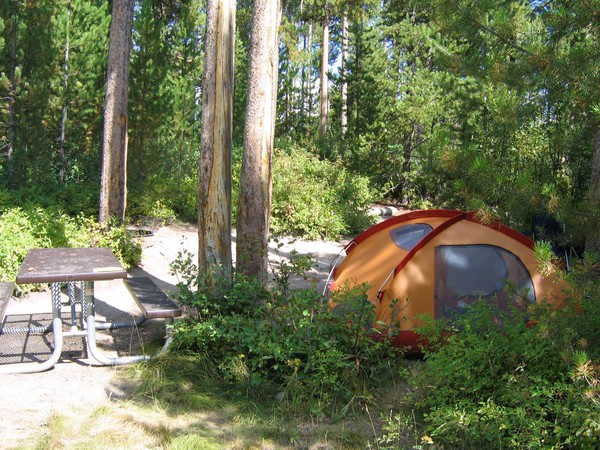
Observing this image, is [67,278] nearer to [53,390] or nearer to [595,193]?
[53,390]

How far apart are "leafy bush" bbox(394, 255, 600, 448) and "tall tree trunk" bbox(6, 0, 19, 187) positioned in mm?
11712

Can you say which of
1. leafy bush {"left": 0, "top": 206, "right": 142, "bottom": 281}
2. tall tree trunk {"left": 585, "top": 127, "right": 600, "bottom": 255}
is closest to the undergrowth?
tall tree trunk {"left": 585, "top": 127, "right": 600, "bottom": 255}

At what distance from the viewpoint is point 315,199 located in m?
14.6

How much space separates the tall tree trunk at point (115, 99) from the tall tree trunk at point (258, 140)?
424 cm

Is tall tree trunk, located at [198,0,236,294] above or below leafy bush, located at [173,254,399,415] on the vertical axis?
above

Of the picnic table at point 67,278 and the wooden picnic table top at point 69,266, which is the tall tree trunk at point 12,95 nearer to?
the wooden picnic table top at point 69,266

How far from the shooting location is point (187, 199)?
14914 millimetres

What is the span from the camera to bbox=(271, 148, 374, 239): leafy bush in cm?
1383

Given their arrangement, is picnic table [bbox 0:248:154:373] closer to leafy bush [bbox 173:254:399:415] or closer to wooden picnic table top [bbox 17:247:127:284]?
wooden picnic table top [bbox 17:247:127:284]

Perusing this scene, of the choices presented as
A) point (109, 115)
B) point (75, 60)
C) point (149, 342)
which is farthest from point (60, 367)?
point (75, 60)

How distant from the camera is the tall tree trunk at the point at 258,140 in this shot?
22.5 feet

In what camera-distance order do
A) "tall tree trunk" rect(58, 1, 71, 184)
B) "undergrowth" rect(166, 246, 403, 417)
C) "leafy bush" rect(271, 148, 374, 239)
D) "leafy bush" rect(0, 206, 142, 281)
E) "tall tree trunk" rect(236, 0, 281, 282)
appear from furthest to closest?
"tall tree trunk" rect(58, 1, 71, 184)
"leafy bush" rect(271, 148, 374, 239)
"leafy bush" rect(0, 206, 142, 281)
"tall tree trunk" rect(236, 0, 281, 282)
"undergrowth" rect(166, 246, 403, 417)

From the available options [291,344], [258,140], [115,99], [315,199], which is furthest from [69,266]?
[315,199]

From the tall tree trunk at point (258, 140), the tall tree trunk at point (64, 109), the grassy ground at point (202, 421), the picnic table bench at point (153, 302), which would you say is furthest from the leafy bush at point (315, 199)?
the grassy ground at point (202, 421)
